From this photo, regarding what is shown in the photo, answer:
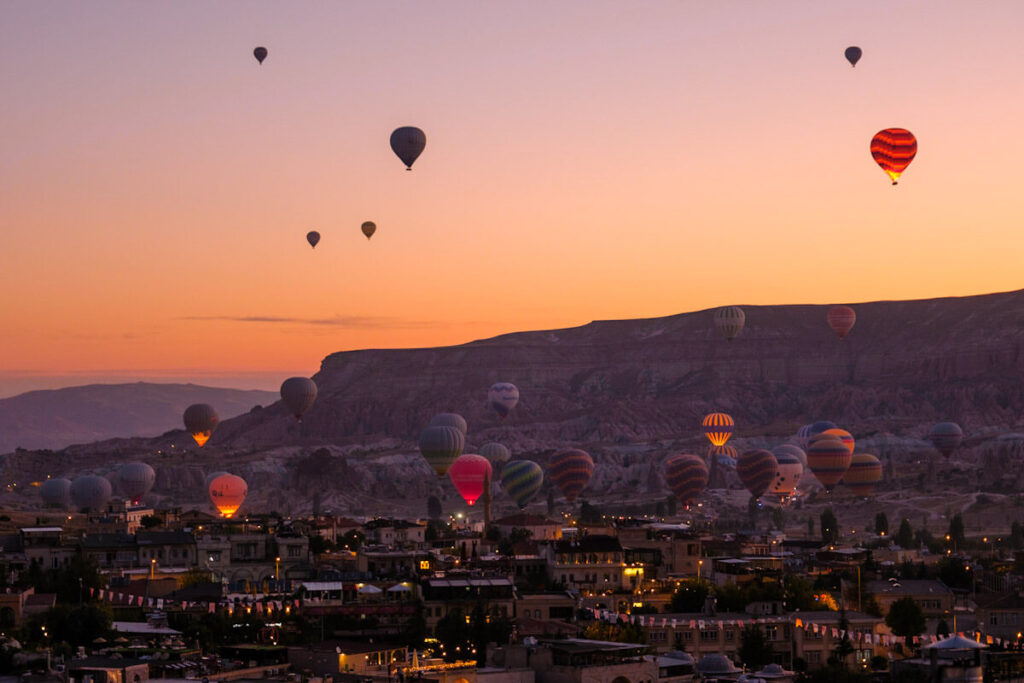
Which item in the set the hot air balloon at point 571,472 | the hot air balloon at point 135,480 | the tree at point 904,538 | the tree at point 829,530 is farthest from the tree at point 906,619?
the hot air balloon at point 135,480

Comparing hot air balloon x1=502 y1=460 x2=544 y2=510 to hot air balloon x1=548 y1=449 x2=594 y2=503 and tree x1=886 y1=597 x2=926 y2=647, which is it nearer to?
hot air balloon x1=548 y1=449 x2=594 y2=503

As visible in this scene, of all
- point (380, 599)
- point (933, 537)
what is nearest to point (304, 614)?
point (380, 599)

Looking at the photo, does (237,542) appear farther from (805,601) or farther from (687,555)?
(805,601)

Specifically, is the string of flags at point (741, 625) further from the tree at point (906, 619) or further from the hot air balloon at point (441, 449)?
the hot air balloon at point (441, 449)

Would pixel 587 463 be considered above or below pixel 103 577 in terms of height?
above

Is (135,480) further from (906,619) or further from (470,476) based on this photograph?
(906,619)
